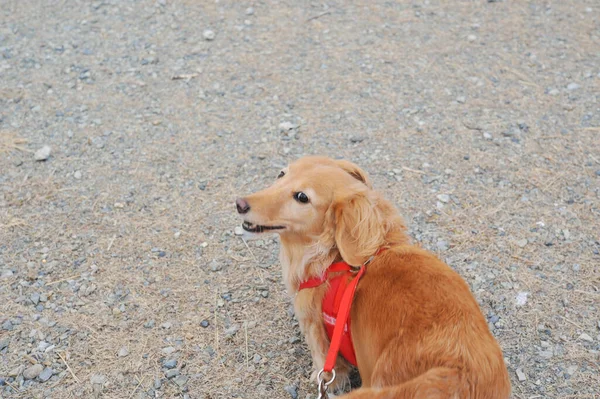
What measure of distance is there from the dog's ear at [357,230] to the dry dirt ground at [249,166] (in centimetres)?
83

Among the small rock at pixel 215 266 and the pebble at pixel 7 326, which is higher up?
the pebble at pixel 7 326

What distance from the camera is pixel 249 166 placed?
4.86 meters

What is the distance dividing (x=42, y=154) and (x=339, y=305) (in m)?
3.18

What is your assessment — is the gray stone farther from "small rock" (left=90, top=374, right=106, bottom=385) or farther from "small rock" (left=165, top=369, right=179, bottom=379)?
"small rock" (left=165, top=369, right=179, bottom=379)

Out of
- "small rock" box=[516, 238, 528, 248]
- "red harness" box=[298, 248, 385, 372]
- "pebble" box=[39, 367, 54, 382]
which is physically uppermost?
"red harness" box=[298, 248, 385, 372]

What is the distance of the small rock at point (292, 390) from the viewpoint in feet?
10.4

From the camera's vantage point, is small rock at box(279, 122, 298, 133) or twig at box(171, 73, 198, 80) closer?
small rock at box(279, 122, 298, 133)

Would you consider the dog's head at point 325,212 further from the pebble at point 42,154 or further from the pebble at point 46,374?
the pebble at point 42,154

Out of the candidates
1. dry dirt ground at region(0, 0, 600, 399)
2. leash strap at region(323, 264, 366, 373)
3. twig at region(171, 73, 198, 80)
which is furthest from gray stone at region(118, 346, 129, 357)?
twig at region(171, 73, 198, 80)

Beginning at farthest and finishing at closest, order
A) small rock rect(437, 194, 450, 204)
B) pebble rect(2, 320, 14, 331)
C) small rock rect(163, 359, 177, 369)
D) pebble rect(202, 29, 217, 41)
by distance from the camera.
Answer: pebble rect(202, 29, 217, 41)
small rock rect(437, 194, 450, 204)
pebble rect(2, 320, 14, 331)
small rock rect(163, 359, 177, 369)

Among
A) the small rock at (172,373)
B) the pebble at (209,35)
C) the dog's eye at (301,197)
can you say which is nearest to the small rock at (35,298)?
the small rock at (172,373)

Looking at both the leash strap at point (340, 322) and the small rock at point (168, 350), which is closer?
the leash strap at point (340, 322)

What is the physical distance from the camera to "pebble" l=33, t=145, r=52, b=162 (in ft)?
16.1

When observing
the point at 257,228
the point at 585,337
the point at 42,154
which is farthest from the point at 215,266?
the point at 585,337
